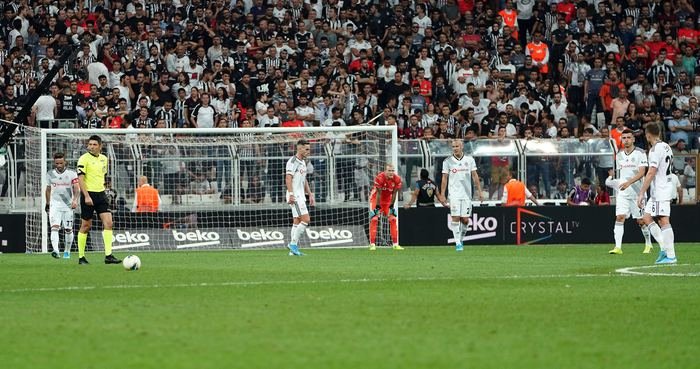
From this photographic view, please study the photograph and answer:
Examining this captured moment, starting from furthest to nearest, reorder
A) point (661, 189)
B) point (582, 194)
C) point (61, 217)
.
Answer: point (582, 194)
point (61, 217)
point (661, 189)

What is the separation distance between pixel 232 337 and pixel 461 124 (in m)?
22.2

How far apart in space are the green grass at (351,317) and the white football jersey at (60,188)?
697cm

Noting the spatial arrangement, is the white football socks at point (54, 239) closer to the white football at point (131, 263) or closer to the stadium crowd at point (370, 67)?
the stadium crowd at point (370, 67)

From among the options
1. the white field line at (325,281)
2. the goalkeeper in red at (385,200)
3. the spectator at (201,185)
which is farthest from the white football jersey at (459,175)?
the white field line at (325,281)

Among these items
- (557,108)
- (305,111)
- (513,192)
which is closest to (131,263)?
(513,192)

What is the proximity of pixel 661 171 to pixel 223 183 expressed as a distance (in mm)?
11979

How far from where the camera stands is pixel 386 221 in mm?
28922

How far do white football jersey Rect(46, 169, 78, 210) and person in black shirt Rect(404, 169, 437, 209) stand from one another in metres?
7.94

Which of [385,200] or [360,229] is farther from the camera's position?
[360,229]

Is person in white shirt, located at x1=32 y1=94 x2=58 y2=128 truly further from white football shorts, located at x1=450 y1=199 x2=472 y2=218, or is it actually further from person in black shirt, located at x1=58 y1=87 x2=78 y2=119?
white football shorts, located at x1=450 y1=199 x2=472 y2=218

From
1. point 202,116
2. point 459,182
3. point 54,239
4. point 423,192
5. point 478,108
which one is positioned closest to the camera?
point 54,239

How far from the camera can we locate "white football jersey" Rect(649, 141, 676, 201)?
18.8m

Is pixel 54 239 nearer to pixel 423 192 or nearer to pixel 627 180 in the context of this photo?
pixel 423 192

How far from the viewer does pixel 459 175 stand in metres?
26.8
